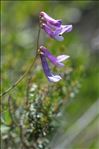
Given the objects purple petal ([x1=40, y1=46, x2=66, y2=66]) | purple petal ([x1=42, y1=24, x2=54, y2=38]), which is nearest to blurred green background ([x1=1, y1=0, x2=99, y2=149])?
purple petal ([x1=40, y1=46, x2=66, y2=66])

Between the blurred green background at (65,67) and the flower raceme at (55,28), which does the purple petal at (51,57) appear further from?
the blurred green background at (65,67)

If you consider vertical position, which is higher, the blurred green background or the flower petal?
the flower petal

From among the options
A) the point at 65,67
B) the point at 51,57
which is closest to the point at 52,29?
the point at 51,57

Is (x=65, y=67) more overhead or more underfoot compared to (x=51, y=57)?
more underfoot

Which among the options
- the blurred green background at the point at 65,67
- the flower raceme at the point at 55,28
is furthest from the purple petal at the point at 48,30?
the blurred green background at the point at 65,67

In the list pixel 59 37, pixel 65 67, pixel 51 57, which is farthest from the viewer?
pixel 65 67

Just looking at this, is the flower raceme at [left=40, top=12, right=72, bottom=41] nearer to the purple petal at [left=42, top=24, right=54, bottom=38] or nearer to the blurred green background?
the purple petal at [left=42, top=24, right=54, bottom=38]

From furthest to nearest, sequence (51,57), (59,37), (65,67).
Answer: (65,67) → (51,57) → (59,37)

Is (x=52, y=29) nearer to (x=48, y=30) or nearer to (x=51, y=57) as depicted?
(x=48, y=30)
